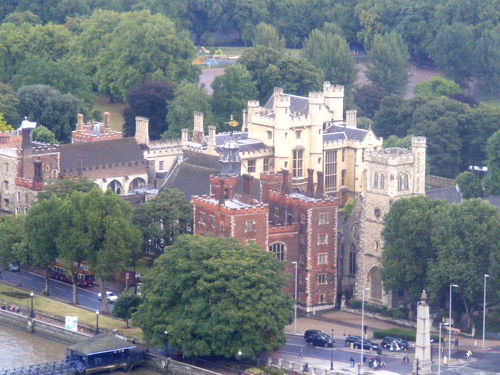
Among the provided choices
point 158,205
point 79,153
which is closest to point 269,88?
point 79,153

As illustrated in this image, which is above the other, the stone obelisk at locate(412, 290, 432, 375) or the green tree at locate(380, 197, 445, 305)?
the green tree at locate(380, 197, 445, 305)

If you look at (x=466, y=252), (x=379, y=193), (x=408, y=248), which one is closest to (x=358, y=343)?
(x=408, y=248)

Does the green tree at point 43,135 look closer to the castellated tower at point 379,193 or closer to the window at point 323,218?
the window at point 323,218

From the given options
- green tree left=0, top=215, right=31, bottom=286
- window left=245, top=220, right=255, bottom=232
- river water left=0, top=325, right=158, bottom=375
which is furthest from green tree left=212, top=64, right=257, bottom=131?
river water left=0, top=325, right=158, bottom=375

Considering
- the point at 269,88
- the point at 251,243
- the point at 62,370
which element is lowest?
the point at 62,370

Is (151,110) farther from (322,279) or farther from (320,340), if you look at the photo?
(320,340)

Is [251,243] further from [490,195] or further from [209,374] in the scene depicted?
[490,195]

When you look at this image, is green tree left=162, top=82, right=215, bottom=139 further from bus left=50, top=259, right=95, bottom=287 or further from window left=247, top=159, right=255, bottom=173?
bus left=50, top=259, right=95, bottom=287
